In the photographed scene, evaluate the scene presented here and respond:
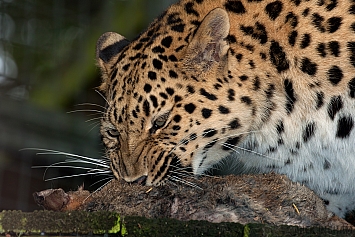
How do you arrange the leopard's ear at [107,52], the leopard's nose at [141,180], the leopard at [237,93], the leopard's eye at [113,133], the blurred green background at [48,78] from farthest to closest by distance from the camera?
the blurred green background at [48,78] → the leopard's ear at [107,52] → the leopard's eye at [113,133] → the leopard at [237,93] → the leopard's nose at [141,180]

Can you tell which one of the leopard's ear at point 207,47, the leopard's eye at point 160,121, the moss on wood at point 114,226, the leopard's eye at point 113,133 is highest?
the leopard's ear at point 207,47

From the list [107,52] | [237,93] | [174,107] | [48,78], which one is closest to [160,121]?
[174,107]

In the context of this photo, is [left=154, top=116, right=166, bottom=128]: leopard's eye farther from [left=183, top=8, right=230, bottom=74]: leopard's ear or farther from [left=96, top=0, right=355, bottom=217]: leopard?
[left=183, top=8, right=230, bottom=74]: leopard's ear

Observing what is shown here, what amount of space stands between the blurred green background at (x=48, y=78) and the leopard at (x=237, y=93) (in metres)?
2.64

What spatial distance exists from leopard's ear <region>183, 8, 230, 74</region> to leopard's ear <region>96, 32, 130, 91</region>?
63 centimetres

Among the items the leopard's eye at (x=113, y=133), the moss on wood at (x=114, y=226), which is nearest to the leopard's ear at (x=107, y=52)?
the leopard's eye at (x=113, y=133)

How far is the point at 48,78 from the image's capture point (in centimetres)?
718

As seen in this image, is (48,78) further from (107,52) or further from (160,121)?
(160,121)

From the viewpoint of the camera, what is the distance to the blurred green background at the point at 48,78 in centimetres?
636

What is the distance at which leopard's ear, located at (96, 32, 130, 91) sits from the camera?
4082 mm

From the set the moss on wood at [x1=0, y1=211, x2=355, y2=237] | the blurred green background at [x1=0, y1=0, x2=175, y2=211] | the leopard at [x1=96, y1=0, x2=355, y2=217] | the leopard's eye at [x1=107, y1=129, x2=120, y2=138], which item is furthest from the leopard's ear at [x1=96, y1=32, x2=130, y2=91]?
the blurred green background at [x1=0, y1=0, x2=175, y2=211]

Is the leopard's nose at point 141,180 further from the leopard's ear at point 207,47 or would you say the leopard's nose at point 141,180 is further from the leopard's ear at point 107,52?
the leopard's ear at point 107,52

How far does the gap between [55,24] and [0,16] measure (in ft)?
2.04

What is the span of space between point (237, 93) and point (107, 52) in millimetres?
1049
